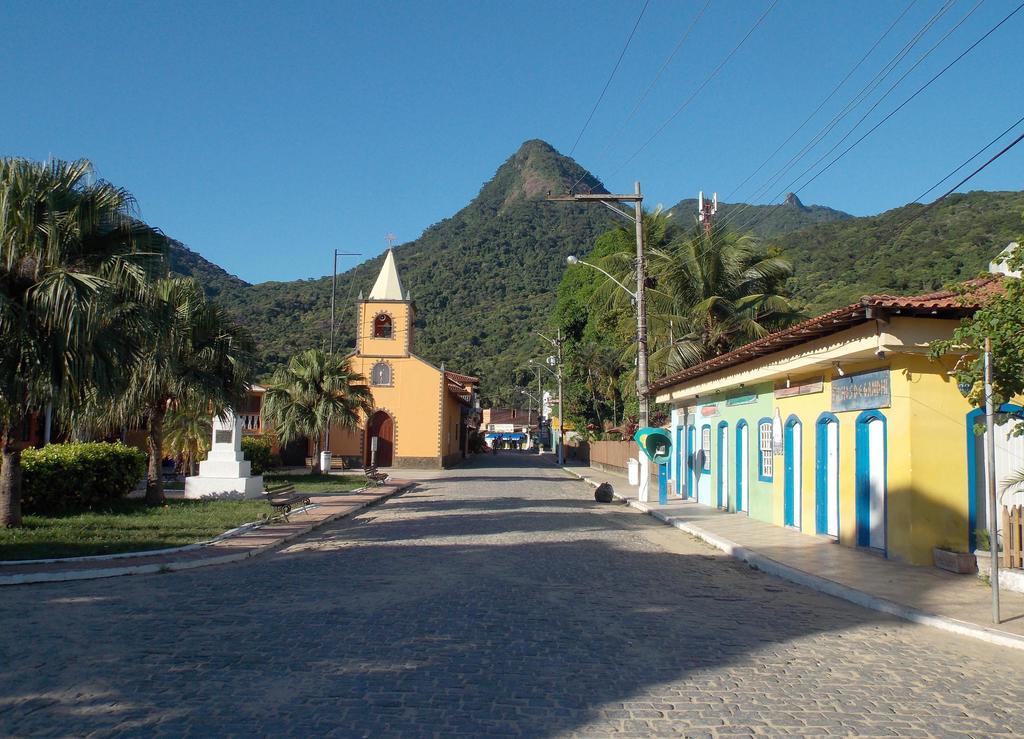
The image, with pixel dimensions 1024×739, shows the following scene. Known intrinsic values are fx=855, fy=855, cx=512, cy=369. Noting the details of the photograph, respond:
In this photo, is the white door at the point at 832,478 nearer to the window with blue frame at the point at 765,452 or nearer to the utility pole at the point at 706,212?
the window with blue frame at the point at 765,452

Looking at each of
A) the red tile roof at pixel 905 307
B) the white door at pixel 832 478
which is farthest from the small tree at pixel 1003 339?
the white door at pixel 832 478

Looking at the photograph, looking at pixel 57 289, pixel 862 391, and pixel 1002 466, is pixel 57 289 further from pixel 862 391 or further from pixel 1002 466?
pixel 1002 466

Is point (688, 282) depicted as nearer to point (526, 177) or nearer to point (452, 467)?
point (452, 467)

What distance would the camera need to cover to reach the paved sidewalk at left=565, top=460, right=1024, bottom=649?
8.83 metres

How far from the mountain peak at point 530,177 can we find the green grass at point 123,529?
151m

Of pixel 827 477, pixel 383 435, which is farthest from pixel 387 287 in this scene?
pixel 827 477

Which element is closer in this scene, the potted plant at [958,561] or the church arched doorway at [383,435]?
the potted plant at [958,561]

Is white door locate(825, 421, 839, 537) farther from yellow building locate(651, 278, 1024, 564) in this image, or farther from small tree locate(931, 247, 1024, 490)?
small tree locate(931, 247, 1024, 490)

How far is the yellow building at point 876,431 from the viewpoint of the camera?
1218cm

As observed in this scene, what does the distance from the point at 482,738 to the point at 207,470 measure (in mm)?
19490

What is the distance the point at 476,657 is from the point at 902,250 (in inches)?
1555

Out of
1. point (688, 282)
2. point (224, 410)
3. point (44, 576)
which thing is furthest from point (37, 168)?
point (688, 282)

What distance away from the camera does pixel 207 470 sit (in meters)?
22.9

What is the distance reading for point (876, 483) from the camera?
13.4 metres
